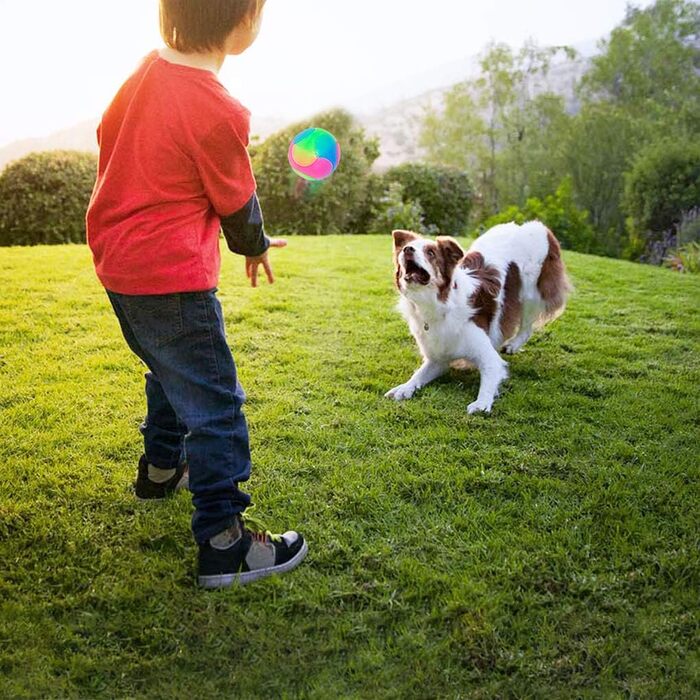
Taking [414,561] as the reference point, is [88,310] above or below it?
above

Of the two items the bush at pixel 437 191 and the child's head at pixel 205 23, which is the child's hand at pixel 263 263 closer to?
the child's head at pixel 205 23

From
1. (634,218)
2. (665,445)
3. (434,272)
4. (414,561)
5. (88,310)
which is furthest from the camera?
(634,218)

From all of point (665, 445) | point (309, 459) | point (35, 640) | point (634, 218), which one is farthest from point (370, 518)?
point (634, 218)

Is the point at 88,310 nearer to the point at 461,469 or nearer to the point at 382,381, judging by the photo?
the point at 382,381

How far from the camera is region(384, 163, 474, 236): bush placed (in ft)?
38.7

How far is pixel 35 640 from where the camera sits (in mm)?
1880

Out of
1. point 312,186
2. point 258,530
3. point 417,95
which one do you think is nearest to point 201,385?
point 258,530

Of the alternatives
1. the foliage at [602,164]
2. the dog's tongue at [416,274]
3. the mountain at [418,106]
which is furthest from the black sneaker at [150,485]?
the mountain at [418,106]

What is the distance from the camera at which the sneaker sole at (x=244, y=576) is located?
2.12 meters

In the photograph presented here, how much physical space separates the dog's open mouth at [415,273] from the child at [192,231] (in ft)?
5.06

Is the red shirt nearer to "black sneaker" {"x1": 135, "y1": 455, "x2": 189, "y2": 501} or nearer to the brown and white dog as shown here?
"black sneaker" {"x1": 135, "y1": 455, "x2": 189, "y2": 501}

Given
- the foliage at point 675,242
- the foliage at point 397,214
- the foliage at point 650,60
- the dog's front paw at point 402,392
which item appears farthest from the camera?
the foliage at point 650,60

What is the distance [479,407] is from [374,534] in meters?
1.21

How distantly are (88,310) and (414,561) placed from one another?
346 centimetres
